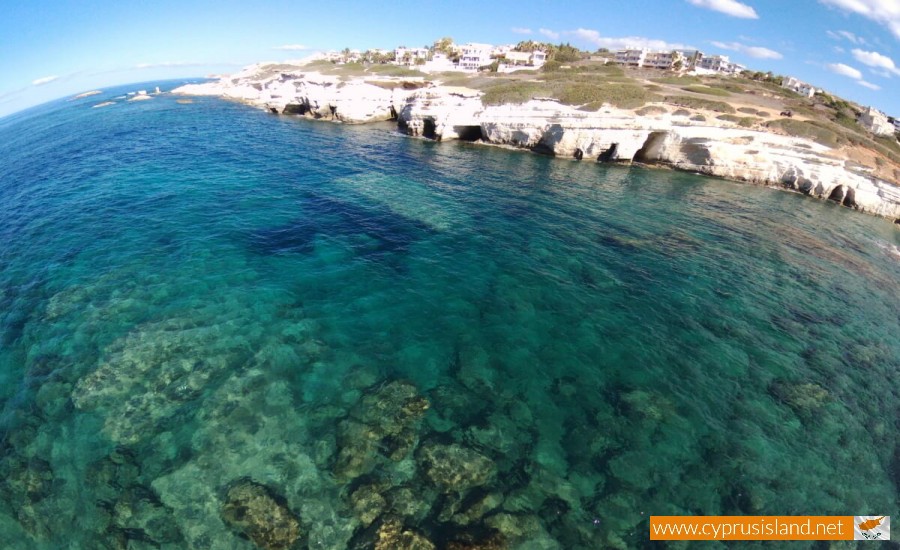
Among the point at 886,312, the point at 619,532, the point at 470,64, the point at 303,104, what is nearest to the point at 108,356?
the point at 619,532

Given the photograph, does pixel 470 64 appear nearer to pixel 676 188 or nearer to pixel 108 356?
→ pixel 676 188

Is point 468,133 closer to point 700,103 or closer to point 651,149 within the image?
point 651,149

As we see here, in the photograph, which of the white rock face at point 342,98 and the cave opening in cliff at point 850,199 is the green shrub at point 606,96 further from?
the white rock face at point 342,98

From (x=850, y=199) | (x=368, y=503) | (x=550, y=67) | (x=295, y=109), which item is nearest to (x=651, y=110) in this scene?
(x=850, y=199)

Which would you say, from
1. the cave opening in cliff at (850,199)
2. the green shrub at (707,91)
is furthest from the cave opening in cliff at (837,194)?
the green shrub at (707,91)

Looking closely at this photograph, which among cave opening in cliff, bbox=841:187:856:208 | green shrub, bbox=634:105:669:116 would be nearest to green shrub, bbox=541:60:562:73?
green shrub, bbox=634:105:669:116
